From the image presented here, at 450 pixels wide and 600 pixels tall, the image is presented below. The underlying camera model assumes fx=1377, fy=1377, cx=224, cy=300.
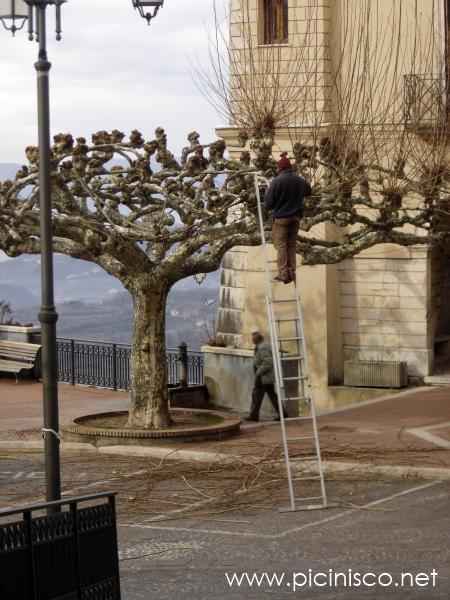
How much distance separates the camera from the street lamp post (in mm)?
13211

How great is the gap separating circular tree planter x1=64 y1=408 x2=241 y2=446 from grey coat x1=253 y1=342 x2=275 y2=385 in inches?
90.3

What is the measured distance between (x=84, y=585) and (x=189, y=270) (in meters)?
12.4

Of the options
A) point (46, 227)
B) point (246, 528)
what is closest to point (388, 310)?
point (246, 528)

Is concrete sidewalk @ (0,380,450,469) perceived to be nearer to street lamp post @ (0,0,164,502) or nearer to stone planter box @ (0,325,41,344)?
stone planter box @ (0,325,41,344)

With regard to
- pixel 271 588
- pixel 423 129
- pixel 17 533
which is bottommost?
pixel 271 588

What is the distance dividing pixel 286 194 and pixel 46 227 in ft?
15.9

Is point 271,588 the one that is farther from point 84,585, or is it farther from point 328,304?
point 328,304

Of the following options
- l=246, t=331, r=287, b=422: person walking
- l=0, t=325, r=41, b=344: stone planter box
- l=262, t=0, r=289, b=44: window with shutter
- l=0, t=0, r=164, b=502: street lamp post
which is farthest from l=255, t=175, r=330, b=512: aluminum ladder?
l=0, t=325, r=41, b=344: stone planter box

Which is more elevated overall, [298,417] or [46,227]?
[46,227]

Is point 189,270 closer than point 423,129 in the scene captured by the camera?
Yes

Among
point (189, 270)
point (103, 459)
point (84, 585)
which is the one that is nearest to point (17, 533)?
point (84, 585)

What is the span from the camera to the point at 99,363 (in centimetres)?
3178

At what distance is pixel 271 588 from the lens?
39.7ft

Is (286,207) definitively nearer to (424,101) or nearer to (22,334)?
(424,101)
